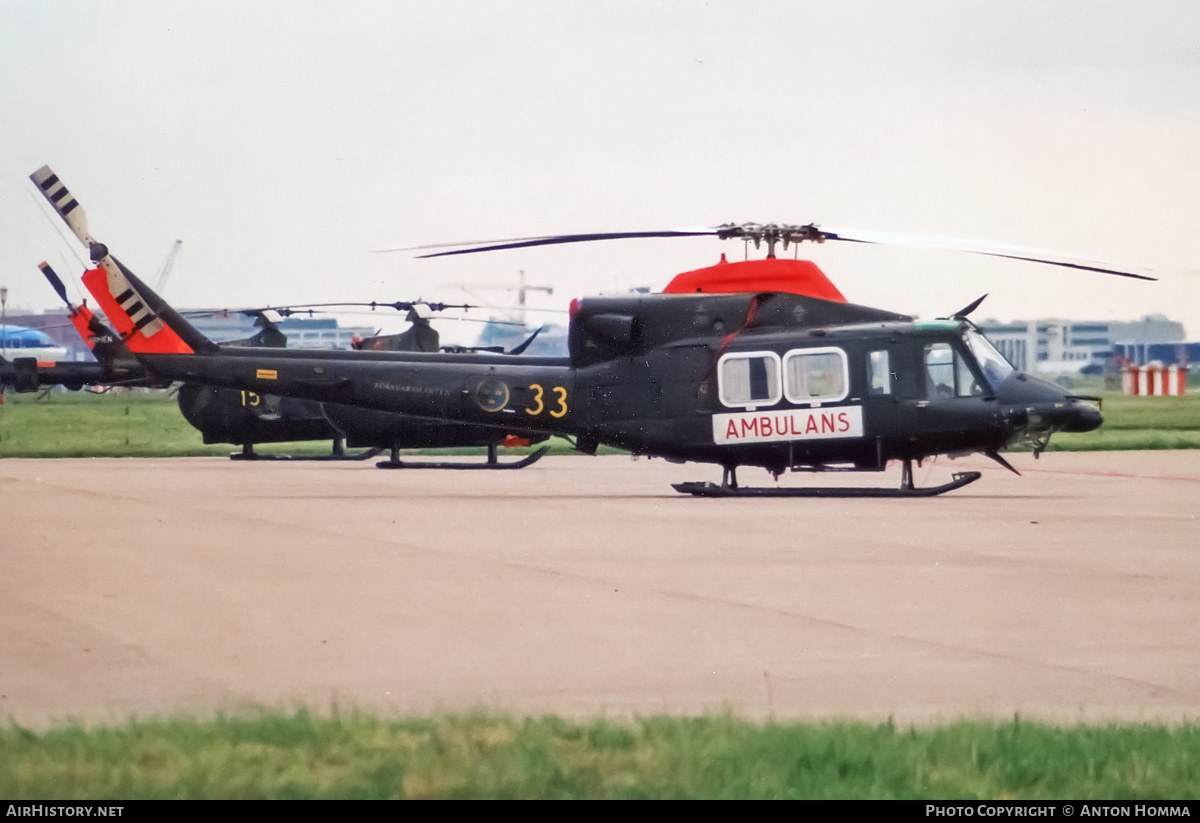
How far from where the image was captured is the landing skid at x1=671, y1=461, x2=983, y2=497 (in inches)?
601

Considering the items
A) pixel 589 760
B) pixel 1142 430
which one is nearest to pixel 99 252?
pixel 589 760

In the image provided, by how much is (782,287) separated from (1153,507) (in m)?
4.37

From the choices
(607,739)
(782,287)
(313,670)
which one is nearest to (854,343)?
(782,287)

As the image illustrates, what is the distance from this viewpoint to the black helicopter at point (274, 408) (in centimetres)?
2102

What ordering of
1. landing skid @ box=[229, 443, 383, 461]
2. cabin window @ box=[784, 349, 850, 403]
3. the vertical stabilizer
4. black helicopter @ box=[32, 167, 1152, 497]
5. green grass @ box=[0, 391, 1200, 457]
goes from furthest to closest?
green grass @ box=[0, 391, 1200, 457] < landing skid @ box=[229, 443, 383, 461] < the vertical stabilizer < cabin window @ box=[784, 349, 850, 403] < black helicopter @ box=[32, 167, 1152, 497]

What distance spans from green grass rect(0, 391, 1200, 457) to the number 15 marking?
1030cm

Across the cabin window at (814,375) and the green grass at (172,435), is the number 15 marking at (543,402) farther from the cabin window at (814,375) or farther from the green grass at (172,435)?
the green grass at (172,435)

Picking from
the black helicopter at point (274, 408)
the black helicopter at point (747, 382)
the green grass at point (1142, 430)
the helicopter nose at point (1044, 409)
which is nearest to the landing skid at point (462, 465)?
the black helicopter at point (274, 408)

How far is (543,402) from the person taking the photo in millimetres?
16266

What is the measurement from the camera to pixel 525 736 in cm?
489

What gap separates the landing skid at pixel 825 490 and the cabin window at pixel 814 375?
972 mm

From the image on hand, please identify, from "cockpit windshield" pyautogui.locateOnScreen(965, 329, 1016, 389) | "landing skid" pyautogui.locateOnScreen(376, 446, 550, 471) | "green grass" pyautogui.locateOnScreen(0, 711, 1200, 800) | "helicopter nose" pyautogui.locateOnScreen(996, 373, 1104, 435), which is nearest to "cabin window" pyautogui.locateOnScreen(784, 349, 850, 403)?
"cockpit windshield" pyautogui.locateOnScreen(965, 329, 1016, 389)

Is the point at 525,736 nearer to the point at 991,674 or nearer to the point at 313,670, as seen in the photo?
the point at 313,670

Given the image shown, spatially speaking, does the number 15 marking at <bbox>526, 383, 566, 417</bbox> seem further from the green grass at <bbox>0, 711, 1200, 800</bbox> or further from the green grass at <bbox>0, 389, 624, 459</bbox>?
the green grass at <bbox>0, 711, 1200, 800</bbox>
